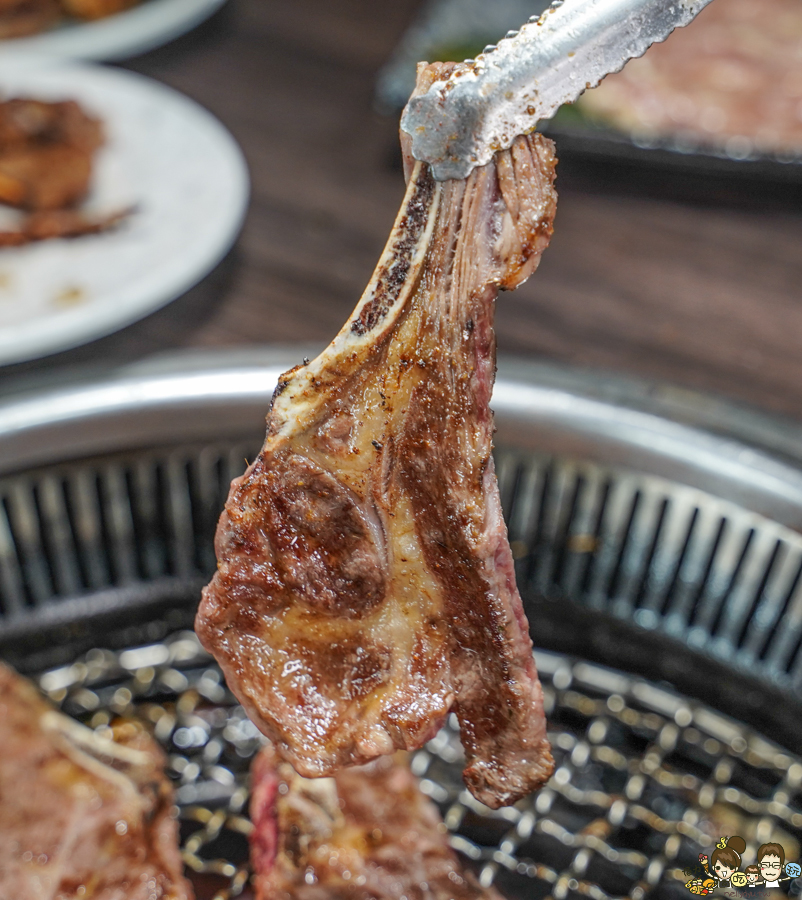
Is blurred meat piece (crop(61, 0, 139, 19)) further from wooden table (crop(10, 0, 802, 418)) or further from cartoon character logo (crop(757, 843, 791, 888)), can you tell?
cartoon character logo (crop(757, 843, 791, 888))

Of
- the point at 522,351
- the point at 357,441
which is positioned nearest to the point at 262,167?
the point at 522,351

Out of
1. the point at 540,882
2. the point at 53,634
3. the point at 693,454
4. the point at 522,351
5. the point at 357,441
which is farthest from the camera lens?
the point at 522,351

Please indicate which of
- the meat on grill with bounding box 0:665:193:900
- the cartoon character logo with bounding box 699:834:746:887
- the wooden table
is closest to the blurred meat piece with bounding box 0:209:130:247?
the wooden table

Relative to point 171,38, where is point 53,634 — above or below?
below

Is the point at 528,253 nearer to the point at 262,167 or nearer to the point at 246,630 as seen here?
the point at 246,630

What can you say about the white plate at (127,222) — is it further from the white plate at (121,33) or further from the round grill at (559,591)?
the round grill at (559,591)
